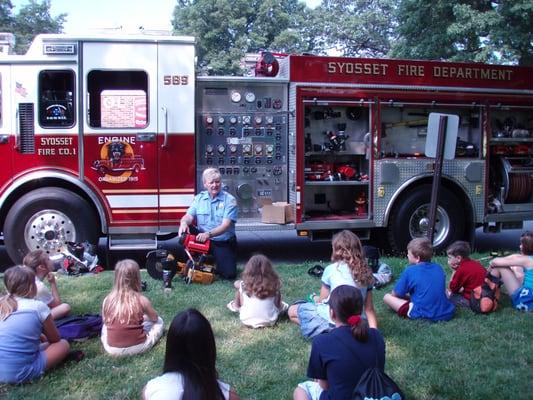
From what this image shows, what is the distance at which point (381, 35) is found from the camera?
36.2m

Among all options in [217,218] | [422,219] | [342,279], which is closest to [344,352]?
[342,279]

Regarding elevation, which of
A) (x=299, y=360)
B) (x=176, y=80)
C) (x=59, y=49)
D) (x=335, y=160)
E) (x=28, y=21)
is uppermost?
(x=28, y=21)

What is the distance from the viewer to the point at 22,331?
4156 mm

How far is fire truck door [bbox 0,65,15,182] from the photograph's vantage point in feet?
24.8

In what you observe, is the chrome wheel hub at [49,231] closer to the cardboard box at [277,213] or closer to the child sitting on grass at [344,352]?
the cardboard box at [277,213]

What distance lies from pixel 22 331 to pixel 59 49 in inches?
176

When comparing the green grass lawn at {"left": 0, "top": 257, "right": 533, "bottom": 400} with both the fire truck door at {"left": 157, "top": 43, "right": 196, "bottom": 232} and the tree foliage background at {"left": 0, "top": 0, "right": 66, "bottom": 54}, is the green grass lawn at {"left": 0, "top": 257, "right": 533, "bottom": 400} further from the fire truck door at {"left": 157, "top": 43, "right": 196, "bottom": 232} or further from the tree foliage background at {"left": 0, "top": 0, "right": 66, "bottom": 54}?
the tree foliage background at {"left": 0, "top": 0, "right": 66, "bottom": 54}

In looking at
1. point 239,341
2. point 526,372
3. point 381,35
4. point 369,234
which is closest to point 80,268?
point 239,341

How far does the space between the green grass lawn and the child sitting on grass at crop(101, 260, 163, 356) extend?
3.8 inches

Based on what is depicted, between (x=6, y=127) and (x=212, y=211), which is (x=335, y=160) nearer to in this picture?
(x=212, y=211)

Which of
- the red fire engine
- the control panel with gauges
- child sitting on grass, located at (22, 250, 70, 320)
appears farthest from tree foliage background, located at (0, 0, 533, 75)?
child sitting on grass, located at (22, 250, 70, 320)

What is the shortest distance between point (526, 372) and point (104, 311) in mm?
3109

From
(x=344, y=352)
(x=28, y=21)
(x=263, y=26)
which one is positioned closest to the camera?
(x=344, y=352)

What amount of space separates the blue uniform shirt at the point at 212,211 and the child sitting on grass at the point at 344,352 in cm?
385
